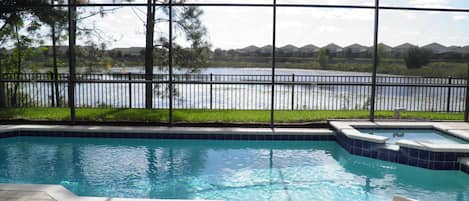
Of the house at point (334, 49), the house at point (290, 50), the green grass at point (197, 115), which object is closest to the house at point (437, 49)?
the house at point (334, 49)

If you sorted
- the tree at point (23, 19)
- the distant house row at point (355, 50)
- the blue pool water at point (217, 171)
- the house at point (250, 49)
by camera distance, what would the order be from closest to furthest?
the blue pool water at point (217, 171) → the tree at point (23, 19) → the house at point (250, 49) → the distant house row at point (355, 50)

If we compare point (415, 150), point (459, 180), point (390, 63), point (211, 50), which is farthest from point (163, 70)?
point (390, 63)

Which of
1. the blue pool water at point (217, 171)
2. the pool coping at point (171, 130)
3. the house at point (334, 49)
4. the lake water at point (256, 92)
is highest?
the house at point (334, 49)

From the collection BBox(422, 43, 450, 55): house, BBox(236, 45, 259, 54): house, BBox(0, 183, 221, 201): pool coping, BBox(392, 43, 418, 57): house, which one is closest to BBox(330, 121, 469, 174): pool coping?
BBox(0, 183, 221, 201): pool coping

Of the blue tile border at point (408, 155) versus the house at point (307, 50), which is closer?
the blue tile border at point (408, 155)

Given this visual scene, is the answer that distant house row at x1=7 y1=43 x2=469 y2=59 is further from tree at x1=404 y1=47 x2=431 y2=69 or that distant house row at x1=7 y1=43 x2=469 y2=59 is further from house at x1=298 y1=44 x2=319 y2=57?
tree at x1=404 y1=47 x2=431 y2=69

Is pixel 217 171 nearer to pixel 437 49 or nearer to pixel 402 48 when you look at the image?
pixel 437 49

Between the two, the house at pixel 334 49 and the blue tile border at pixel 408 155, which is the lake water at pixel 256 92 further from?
the house at pixel 334 49

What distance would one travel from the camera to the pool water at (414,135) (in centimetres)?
610

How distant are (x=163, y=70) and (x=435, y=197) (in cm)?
667

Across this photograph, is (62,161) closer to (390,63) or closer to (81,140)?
(81,140)

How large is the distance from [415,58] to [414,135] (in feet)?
38.4

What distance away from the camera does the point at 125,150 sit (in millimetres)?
6043

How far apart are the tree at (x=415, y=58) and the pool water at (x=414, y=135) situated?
36.5ft
